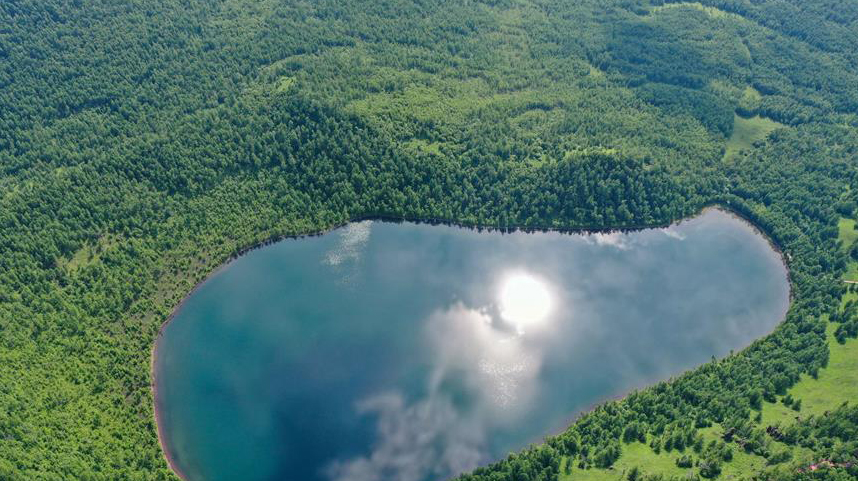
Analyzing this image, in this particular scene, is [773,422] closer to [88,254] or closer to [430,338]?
[430,338]

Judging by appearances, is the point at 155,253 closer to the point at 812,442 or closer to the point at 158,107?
the point at 158,107

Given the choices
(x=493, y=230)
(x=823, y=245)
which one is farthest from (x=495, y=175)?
(x=823, y=245)

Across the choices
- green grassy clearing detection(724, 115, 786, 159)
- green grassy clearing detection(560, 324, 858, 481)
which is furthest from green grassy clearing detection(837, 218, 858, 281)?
green grassy clearing detection(724, 115, 786, 159)

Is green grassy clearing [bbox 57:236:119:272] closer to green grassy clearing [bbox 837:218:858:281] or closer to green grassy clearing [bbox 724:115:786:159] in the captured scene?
green grassy clearing [bbox 724:115:786:159]

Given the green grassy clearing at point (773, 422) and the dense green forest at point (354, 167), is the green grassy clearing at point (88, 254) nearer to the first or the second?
the dense green forest at point (354, 167)

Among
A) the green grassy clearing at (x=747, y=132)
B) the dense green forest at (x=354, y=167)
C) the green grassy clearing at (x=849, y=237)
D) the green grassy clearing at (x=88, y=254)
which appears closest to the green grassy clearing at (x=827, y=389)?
the dense green forest at (x=354, y=167)

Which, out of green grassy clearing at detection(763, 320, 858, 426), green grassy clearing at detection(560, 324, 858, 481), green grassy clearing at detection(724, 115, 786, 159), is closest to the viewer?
green grassy clearing at detection(560, 324, 858, 481)
